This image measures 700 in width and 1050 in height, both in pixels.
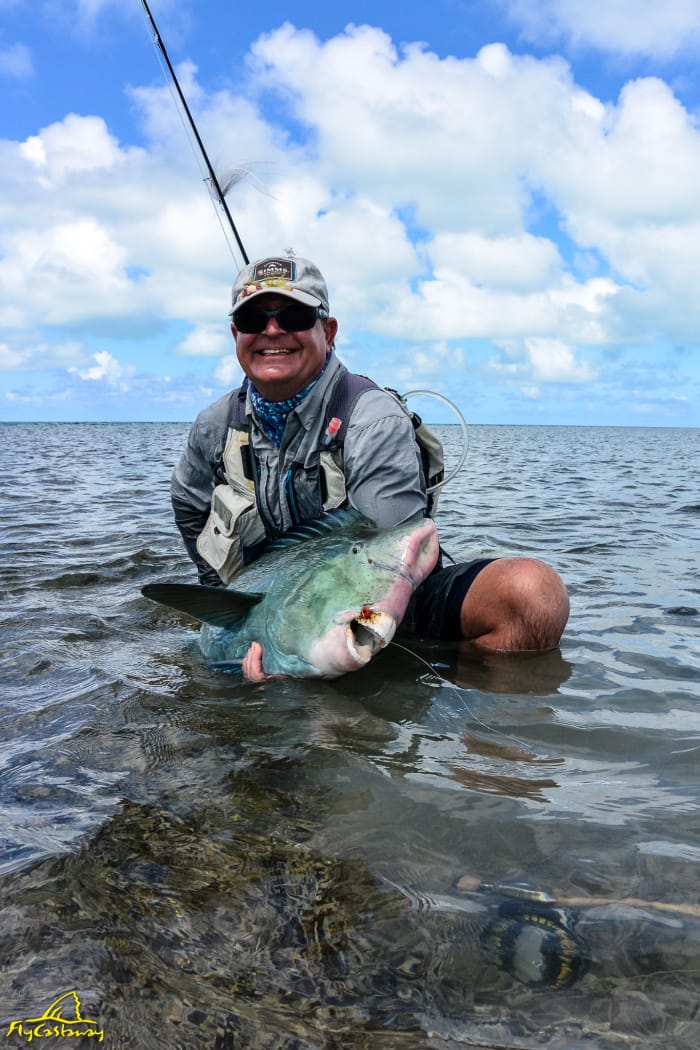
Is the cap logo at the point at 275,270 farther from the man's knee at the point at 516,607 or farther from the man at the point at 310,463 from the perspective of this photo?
the man's knee at the point at 516,607

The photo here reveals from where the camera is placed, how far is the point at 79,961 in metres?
1.52

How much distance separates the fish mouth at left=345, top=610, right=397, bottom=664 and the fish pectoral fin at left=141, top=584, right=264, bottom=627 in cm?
52

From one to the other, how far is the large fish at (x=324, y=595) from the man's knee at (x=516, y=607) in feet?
2.76

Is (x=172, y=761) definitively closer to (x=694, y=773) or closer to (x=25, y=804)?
(x=25, y=804)

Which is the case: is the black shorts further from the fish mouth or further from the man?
the fish mouth

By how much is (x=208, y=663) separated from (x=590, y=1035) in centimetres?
253

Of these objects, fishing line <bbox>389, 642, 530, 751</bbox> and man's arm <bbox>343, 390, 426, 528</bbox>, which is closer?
fishing line <bbox>389, 642, 530, 751</bbox>

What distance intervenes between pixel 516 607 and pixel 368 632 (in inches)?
45.8

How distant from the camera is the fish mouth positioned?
2662mm

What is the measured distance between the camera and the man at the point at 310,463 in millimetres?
3430

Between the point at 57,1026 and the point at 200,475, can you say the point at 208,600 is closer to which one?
the point at 200,475

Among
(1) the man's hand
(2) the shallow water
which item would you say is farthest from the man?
(1) the man's hand

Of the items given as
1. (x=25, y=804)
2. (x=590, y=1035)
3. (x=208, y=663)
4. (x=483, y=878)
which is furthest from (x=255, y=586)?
(x=590, y=1035)

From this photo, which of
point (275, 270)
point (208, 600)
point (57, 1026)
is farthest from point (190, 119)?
point (57, 1026)
